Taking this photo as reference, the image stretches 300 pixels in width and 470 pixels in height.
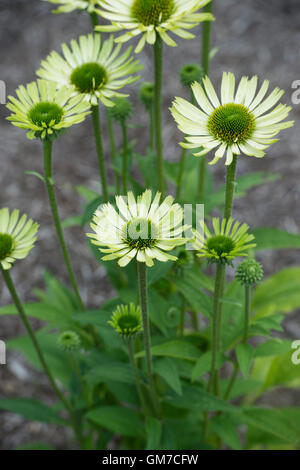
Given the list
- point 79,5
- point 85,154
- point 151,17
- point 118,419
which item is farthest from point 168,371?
point 85,154

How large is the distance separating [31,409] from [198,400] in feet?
2.24

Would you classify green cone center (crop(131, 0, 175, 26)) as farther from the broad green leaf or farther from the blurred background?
the broad green leaf

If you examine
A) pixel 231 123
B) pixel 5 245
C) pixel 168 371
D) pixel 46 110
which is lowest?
pixel 168 371

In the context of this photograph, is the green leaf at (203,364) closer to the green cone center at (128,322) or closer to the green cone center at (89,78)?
the green cone center at (128,322)

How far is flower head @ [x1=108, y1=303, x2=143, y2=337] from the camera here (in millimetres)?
1278

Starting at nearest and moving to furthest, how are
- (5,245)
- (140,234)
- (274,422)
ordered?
(140,234) → (5,245) → (274,422)

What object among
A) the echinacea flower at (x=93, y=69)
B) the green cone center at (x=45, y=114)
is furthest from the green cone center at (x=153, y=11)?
the green cone center at (x=45, y=114)

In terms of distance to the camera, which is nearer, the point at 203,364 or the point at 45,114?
the point at 45,114

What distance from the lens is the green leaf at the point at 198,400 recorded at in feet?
5.06

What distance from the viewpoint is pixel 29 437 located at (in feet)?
7.96

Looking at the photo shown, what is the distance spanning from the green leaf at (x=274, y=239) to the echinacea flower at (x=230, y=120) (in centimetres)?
66

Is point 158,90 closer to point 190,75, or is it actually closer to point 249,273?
point 190,75

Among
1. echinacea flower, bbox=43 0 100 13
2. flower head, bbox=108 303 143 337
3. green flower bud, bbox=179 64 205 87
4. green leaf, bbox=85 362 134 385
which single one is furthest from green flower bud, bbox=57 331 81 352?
echinacea flower, bbox=43 0 100 13

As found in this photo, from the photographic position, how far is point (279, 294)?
7.08 feet
